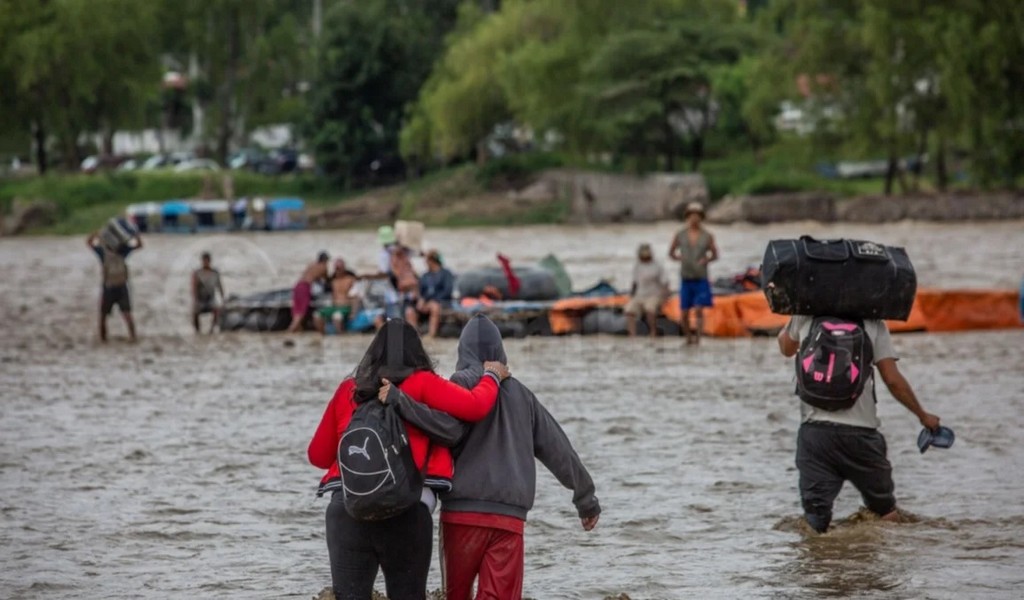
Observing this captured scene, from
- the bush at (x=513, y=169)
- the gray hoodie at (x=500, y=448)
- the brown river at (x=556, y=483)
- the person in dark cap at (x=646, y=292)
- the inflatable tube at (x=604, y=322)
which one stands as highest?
the bush at (x=513, y=169)

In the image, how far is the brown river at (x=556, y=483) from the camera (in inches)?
368

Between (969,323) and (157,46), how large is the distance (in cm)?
5612

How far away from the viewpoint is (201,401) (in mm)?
17172

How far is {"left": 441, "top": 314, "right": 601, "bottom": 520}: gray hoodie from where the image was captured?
21.9 ft

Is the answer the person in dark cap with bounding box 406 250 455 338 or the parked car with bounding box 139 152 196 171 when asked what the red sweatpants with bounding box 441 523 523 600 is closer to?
the person in dark cap with bounding box 406 250 455 338

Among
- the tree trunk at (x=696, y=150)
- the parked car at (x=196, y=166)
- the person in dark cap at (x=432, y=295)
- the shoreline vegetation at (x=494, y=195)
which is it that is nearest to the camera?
the person in dark cap at (x=432, y=295)

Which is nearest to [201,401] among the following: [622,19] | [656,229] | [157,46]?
[656,229]

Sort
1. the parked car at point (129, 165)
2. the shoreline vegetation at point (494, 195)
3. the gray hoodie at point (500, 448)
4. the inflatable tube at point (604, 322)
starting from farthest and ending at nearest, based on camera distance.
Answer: the parked car at point (129, 165), the shoreline vegetation at point (494, 195), the inflatable tube at point (604, 322), the gray hoodie at point (500, 448)

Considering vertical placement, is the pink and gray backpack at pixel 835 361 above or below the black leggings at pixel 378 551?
above

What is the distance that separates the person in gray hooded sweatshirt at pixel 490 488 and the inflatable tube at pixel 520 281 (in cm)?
1648

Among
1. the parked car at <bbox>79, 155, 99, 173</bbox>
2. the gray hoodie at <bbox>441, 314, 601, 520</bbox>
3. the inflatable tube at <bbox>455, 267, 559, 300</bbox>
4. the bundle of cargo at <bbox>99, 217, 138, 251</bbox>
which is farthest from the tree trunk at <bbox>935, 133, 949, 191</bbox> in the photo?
the gray hoodie at <bbox>441, 314, 601, 520</bbox>

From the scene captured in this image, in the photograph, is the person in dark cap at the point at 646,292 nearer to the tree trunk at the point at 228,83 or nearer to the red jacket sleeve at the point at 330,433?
the red jacket sleeve at the point at 330,433

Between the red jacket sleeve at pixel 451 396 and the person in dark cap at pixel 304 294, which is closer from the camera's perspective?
the red jacket sleeve at pixel 451 396

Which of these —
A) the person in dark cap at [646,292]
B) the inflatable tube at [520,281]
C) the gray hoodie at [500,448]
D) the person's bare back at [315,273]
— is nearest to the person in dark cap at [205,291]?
the person's bare back at [315,273]
